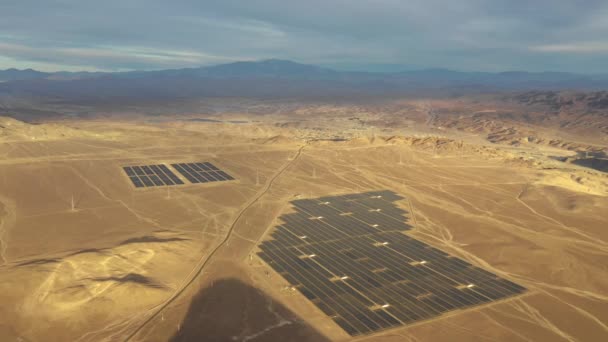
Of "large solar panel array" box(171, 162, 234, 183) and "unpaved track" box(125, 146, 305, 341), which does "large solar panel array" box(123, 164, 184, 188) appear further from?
"unpaved track" box(125, 146, 305, 341)

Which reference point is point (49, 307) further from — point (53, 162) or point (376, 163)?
point (376, 163)

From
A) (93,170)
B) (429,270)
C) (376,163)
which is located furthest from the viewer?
(376,163)

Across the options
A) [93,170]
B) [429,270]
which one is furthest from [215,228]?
[93,170]

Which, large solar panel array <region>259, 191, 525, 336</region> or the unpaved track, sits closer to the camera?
the unpaved track

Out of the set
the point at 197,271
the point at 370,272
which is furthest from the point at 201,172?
the point at 370,272

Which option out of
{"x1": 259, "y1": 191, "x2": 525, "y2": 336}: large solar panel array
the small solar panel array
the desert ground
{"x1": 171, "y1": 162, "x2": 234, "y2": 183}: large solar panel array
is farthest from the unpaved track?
the small solar panel array

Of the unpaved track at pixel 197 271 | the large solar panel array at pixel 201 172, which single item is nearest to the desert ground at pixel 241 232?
the unpaved track at pixel 197 271
